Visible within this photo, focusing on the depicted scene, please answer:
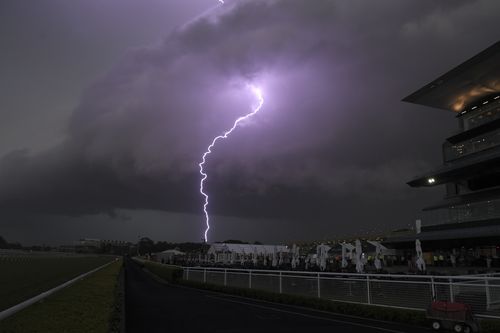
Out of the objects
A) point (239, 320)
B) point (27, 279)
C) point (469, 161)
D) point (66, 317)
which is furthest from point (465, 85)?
point (66, 317)

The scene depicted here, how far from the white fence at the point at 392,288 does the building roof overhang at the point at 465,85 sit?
33152mm

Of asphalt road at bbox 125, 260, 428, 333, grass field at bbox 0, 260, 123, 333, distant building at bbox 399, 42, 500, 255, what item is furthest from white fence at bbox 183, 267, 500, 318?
distant building at bbox 399, 42, 500, 255

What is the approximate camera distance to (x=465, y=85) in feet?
167

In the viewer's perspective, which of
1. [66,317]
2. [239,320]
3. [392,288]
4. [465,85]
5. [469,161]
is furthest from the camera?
[465,85]

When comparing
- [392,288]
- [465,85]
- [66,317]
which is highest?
[465,85]

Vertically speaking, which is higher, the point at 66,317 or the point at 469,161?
the point at 469,161

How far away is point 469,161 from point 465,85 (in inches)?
475

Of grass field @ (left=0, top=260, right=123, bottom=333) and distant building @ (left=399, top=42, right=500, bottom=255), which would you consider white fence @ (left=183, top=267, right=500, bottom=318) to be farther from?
distant building @ (left=399, top=42, right=500, bottom=255)

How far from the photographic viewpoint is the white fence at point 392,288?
13.3 m

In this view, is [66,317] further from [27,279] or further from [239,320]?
[27,279]

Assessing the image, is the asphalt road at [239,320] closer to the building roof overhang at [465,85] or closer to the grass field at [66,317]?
the grass field at [66,317]

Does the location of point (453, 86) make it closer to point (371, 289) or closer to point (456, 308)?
point (371, 289)

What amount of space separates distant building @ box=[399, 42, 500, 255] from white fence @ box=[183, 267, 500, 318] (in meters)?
22.6

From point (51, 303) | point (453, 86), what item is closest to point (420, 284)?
point (51, 303)
